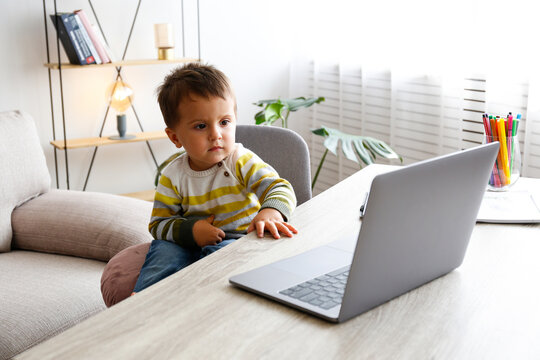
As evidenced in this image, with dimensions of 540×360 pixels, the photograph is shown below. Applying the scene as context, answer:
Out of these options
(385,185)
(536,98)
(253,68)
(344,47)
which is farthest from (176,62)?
(385,185)

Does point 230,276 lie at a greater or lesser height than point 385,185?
lesser

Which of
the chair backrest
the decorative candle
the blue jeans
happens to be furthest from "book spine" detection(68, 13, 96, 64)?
the blue jeans

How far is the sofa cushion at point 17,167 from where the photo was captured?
2240mm

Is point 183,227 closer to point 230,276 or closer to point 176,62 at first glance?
point 230,276

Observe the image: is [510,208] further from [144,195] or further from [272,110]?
[144,195]

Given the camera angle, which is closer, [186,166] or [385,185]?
[385,185]

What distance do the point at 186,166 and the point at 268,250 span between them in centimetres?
47

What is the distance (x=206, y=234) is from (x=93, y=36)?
1960 mm

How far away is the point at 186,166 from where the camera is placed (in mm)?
1618

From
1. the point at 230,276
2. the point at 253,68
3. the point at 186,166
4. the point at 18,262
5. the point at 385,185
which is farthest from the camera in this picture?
the point at 253,68

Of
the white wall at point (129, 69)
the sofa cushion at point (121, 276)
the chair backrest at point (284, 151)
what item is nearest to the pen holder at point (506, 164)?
the chair backrest at point (284, 151)

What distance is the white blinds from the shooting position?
2.69 metres

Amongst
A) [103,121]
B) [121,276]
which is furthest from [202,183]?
[103,121]

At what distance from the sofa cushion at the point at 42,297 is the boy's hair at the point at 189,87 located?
2.08 ft
